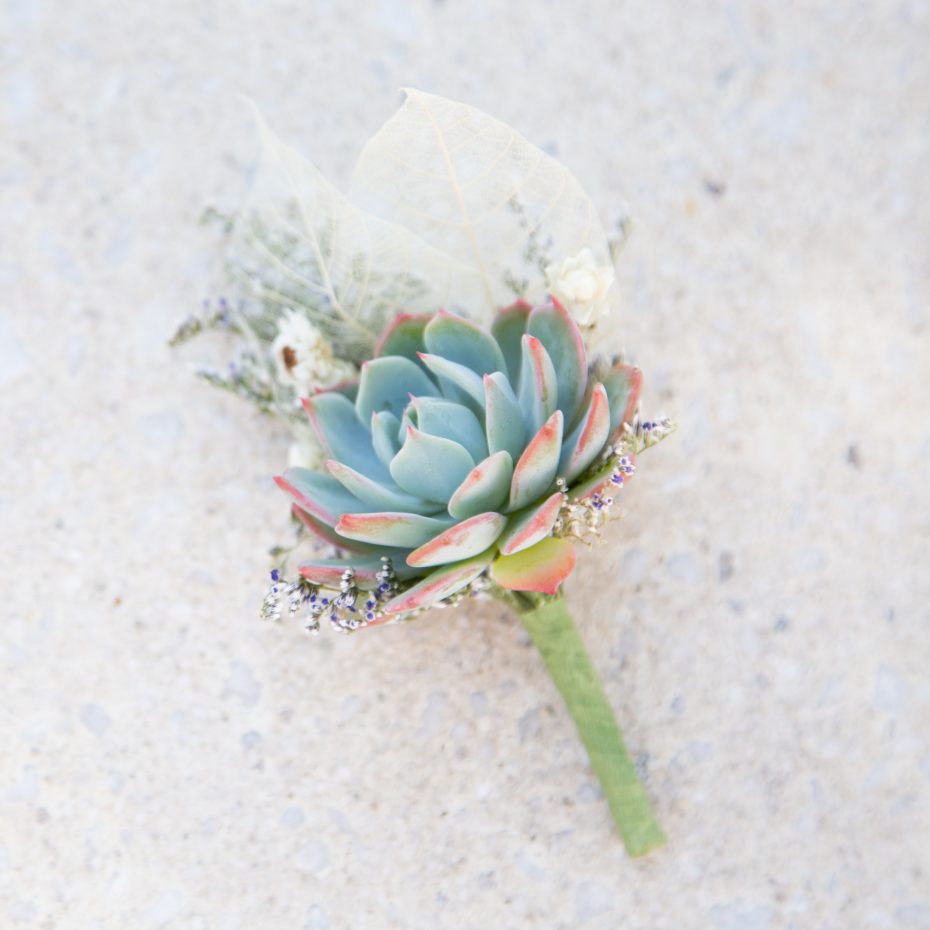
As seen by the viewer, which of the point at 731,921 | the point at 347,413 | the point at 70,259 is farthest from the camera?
the point at 70,259

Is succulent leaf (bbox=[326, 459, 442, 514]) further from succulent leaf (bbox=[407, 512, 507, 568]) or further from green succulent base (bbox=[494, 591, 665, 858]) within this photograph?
green succulent base (bbox=[494, 591, 665, 858])

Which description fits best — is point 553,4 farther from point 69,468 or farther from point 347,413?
point 69,468

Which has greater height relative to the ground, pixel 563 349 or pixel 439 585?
pixel 563 349

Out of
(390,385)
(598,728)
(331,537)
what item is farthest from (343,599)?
(598,728)

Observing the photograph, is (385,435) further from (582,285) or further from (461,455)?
(582,285)

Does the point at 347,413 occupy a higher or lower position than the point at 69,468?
higher

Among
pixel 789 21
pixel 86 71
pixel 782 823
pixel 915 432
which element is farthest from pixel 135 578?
pixel 789 21

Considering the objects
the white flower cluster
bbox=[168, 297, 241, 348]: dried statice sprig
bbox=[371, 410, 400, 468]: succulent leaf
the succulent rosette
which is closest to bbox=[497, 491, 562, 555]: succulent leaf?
the succulent rosette
